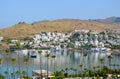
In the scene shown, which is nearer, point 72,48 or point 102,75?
point 102,75

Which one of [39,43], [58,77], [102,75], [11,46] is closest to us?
[58,77]

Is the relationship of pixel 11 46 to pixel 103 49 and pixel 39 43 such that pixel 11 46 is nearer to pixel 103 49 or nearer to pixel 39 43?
pixel 39 43

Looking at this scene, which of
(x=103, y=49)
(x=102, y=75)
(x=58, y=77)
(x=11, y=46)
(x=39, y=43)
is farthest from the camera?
(x=39, y=43)

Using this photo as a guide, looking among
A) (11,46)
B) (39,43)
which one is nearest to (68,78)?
(11,46)

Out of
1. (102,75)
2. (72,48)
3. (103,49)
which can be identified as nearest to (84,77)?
(102,75)

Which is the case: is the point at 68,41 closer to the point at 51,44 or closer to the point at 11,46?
the point at 51,44

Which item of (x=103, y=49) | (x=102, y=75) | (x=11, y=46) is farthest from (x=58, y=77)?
(x=11, y=46)

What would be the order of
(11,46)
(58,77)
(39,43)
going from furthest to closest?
(39,43) → (11,46) → (58,77)

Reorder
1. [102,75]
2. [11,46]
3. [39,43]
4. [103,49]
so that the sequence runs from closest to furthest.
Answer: [102,75] < [103,49] < [11,46] < [39,43]

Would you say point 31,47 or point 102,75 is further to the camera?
point 31,47
